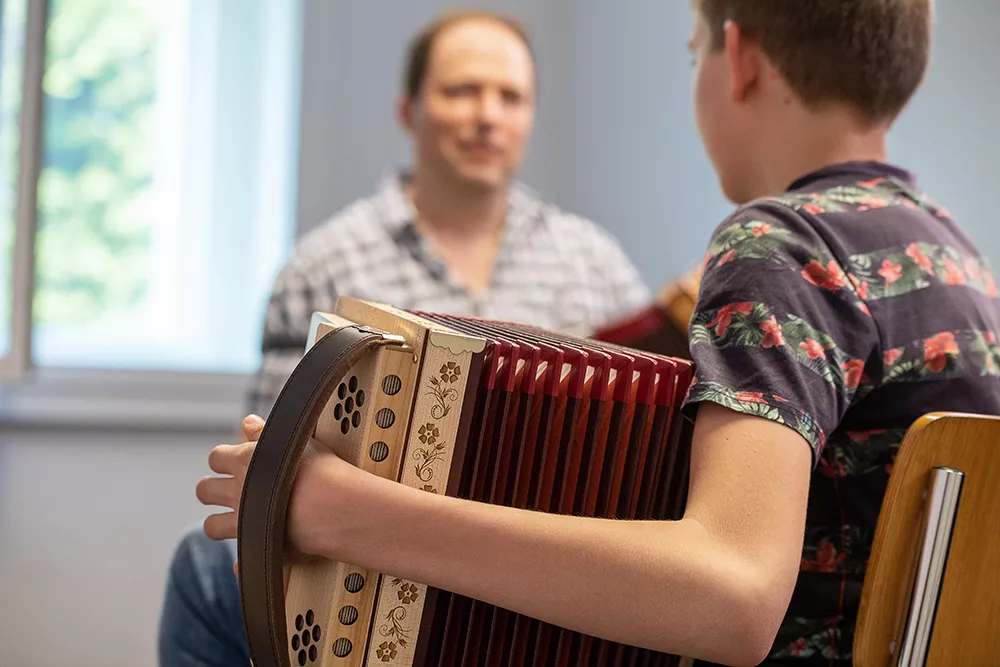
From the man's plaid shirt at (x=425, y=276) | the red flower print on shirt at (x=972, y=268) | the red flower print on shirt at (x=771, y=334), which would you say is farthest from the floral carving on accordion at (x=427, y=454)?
the man's plaid shirt at (x=425, y=276)

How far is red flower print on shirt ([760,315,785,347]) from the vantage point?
705mm

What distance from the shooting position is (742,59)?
2.98 feet

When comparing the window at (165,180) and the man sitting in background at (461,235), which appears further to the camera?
the window at (165,180)

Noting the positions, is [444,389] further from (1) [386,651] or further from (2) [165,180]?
(2) [165,180]

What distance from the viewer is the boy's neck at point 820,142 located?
2.94ft

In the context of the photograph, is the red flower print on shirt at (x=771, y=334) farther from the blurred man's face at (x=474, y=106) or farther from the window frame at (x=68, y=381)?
the window frame at (x=68, y=381)

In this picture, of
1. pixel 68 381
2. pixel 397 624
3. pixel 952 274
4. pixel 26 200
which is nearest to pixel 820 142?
pixel 952 274

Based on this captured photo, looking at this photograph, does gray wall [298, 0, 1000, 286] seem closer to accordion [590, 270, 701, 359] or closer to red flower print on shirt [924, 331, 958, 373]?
accordion [590, 270, 701, 359]

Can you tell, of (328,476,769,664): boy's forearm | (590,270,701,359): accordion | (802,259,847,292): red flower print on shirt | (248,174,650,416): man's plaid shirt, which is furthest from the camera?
(248,174,650,416): man's plaid shirt

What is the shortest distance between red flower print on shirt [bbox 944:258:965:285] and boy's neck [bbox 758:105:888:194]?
124 mm

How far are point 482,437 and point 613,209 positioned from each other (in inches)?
86.6

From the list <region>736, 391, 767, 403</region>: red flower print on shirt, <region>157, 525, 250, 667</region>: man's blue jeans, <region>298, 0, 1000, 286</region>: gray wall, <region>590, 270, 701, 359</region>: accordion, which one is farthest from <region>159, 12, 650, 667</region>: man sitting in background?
<region>736, 391, 767, 403</region>: red flower print on shirt

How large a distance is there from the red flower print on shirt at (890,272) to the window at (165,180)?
2014 mm

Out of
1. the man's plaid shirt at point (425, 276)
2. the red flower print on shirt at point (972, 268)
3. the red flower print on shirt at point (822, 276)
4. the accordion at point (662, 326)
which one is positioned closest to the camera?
the red flower print on shirt at point (822, 276)
